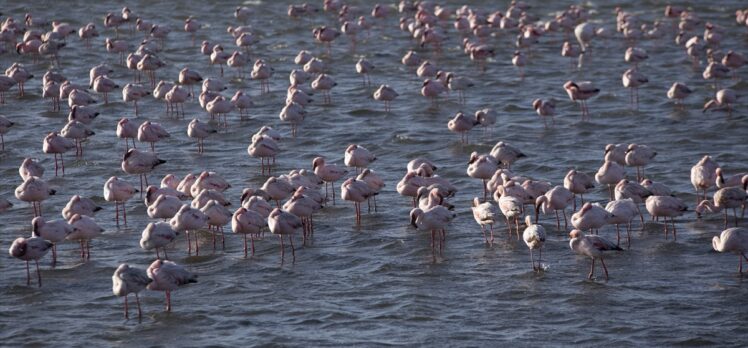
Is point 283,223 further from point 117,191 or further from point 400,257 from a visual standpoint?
point 117,191

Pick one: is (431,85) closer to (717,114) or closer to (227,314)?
(717,114)

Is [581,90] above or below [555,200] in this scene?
above

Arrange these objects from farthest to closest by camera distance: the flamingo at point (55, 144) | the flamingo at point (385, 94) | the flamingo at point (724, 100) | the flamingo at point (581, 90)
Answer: the flamingo at point (385, 94) < the flamingo at point (581, 90) < the flamingo at point (724, 100) < the flamingo at point (55, 144)

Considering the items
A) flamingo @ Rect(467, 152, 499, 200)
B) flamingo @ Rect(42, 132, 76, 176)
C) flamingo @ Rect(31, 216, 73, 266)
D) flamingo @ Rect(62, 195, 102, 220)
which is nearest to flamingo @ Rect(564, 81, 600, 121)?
flamingo @ Rect(467, 152, 499, 200)

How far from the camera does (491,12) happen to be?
139ft

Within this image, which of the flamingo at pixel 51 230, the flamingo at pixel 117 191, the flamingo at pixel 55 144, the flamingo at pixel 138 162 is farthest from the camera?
the flamingo at pixel 55 144

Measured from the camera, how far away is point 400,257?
19.7 metres

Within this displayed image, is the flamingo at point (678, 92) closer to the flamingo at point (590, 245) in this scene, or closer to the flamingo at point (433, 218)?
the flamingo at point (433, 218)

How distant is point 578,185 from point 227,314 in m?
6.48

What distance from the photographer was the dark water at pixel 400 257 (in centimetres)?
1670

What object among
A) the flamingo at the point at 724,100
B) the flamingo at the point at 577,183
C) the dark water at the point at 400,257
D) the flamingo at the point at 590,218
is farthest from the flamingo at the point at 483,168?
the flamingo at the point at 724,100

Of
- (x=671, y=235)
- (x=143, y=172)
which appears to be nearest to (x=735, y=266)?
(x=671, y=235)

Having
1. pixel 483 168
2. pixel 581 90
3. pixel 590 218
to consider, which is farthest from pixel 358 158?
pixel 581 90

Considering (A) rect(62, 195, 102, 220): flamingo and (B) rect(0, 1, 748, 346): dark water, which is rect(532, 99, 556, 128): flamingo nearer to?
(B) rect(0, 1, 748, 346): dark water
